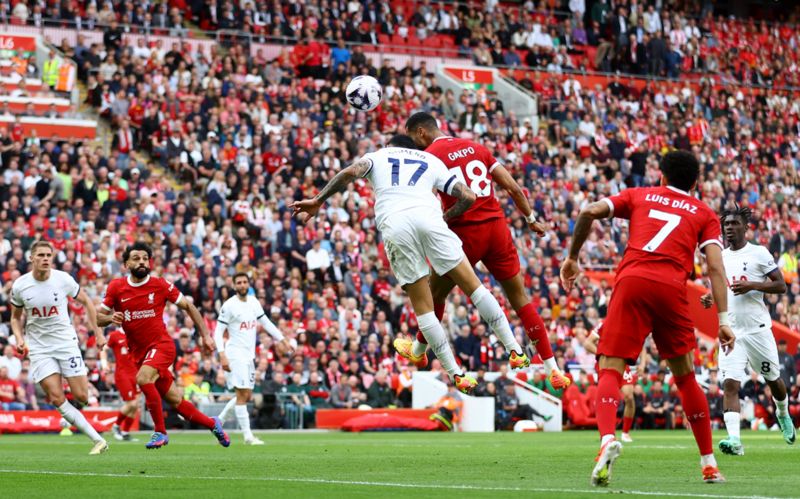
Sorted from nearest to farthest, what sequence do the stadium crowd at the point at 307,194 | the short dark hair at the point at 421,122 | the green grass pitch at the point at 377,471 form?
the green grass pitch at the point at 377,471 → the short dark hair at the point at 421,122 → the stadium crowd at the point at 307,194

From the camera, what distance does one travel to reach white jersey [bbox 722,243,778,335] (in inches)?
651

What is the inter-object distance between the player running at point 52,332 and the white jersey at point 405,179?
17.1 feet

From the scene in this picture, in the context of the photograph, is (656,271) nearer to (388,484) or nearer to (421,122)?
(388,484)

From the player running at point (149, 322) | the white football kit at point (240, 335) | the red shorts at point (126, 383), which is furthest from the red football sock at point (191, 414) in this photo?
the white football kit at point (240, 335)

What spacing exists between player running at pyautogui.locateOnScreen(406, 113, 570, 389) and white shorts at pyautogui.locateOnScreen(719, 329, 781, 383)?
377 centimetres

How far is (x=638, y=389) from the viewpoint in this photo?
29.3 m

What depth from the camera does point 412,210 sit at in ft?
42.2

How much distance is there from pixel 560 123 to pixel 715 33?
490 inches

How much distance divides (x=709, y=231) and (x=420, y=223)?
327cm

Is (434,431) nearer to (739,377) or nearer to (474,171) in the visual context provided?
(739,377)

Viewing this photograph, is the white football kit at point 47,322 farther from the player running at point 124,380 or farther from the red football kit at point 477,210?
the red football kit at point 477,210

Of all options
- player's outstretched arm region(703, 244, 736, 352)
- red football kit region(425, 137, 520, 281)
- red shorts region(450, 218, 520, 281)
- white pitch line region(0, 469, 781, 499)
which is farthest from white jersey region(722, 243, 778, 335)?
white pitch line region(0, 469, 781, 499)

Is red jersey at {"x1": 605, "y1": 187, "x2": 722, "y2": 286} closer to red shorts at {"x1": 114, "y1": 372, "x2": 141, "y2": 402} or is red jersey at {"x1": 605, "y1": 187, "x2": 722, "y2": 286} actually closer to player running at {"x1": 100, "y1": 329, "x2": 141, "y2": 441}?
player running at {"x1": 100, "y1": 329, "x2": 141, "y2": 441}

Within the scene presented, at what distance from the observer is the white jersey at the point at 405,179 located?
12.9 meters
